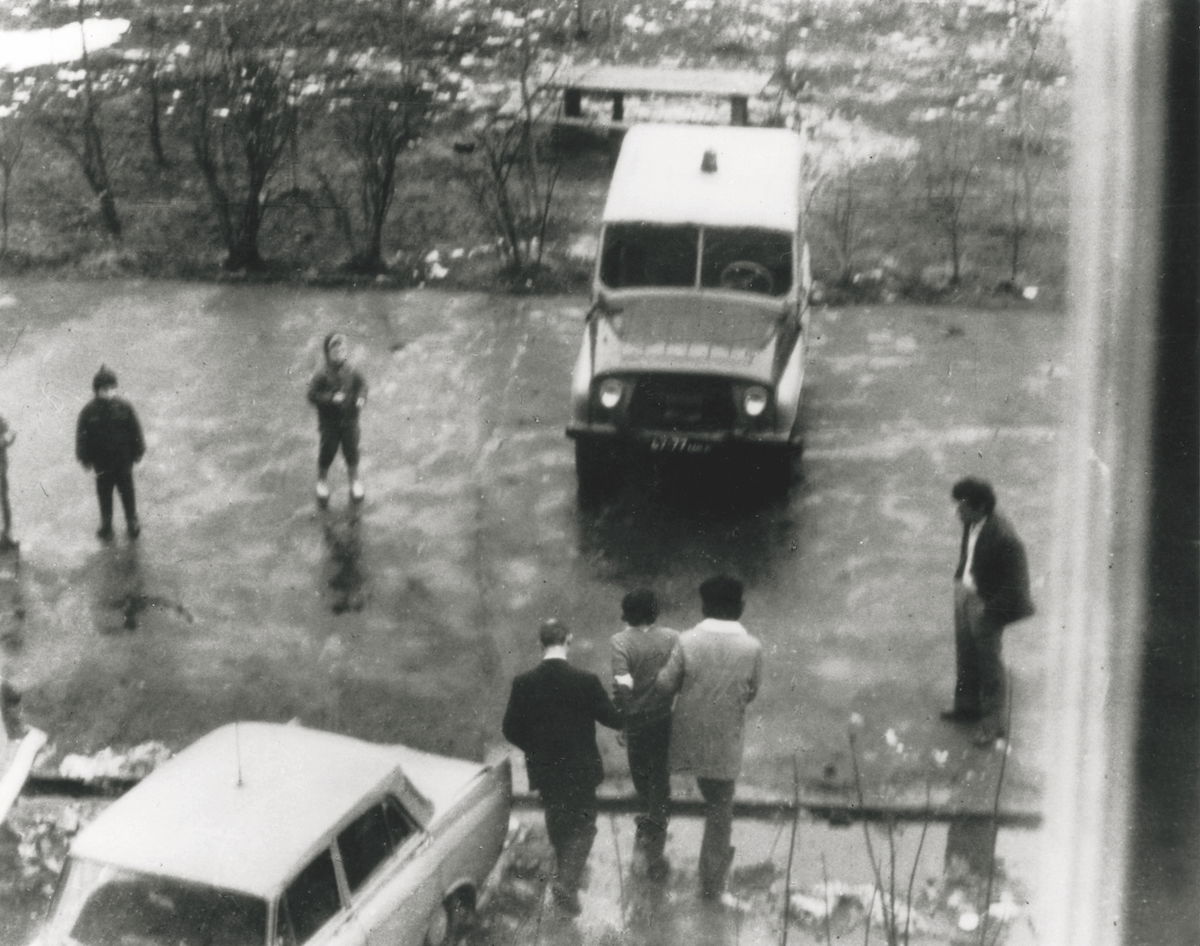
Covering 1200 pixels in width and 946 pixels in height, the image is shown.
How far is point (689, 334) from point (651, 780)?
10.5 ft

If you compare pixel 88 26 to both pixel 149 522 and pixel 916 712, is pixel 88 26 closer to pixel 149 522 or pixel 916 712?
pixel 149 522

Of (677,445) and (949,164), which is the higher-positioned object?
(949,164)

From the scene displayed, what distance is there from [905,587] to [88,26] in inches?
257

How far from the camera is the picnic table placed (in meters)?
10.6

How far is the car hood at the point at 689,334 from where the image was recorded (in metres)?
7.90

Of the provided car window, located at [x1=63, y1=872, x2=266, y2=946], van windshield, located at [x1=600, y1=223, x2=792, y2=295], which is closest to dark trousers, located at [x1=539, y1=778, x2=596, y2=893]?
car window, located at [x1=63, y1=872, x2=266, y2=946]

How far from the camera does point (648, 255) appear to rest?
8406 mm

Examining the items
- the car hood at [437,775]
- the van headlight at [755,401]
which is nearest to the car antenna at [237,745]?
the car hood at [437,775]

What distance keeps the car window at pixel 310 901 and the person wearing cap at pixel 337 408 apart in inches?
150

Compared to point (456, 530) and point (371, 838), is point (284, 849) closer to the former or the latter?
point (371, 838)

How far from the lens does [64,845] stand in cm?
582

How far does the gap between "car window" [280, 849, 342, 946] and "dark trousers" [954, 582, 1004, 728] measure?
10.0 feet

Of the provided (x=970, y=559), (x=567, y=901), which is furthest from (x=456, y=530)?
(x=970, y=559)

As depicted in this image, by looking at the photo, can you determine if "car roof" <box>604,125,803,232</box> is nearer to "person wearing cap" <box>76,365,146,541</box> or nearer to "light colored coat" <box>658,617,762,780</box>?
"person wearing cap" <box>76,365,146,541</box>
